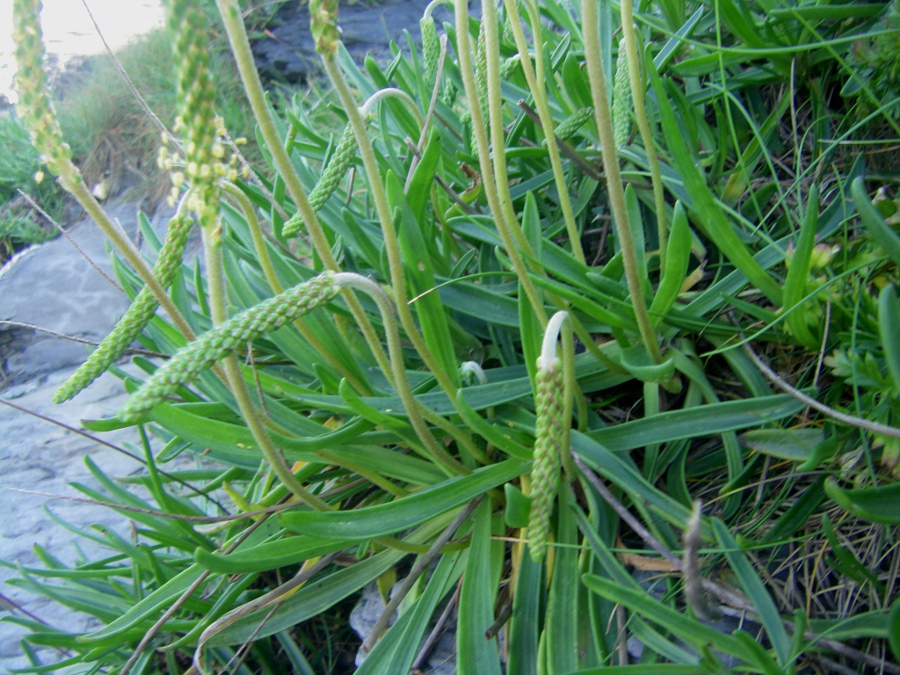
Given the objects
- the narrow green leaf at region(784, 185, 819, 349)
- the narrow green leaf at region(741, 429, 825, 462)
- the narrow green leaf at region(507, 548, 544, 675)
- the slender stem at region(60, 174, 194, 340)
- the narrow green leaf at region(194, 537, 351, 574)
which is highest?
the slender stem at region(60, 174, 194, 340)

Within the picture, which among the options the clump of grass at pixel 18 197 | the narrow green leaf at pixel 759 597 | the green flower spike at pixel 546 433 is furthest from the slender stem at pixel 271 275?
the clump of grass at pixel 18 197

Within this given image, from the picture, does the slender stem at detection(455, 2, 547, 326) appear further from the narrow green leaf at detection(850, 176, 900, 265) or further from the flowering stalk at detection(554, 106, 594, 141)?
the narrow green leaf at detection(850, 176, 900, 265)

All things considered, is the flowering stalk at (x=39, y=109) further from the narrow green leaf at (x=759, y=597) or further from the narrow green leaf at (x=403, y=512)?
the narrow green leaf at (x=759, y=597)

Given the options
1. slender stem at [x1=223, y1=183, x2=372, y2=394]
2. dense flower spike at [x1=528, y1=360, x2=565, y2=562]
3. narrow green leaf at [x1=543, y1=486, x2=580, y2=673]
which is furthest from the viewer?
narrow green leaf at [x1=543, y1=486, x2=580, y2=673]

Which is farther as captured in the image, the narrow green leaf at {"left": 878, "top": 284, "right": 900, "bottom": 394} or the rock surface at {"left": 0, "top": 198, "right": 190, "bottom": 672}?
the rock surface at {"left": 0, "top": 198, "right": 190, "bottom": 672}

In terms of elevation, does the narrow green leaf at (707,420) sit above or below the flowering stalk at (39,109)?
below

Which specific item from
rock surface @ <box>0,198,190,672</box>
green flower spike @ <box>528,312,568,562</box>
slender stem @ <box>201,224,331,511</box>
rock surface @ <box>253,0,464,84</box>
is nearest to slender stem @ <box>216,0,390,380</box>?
slender stem @ <box>201,224,331,511</box>
